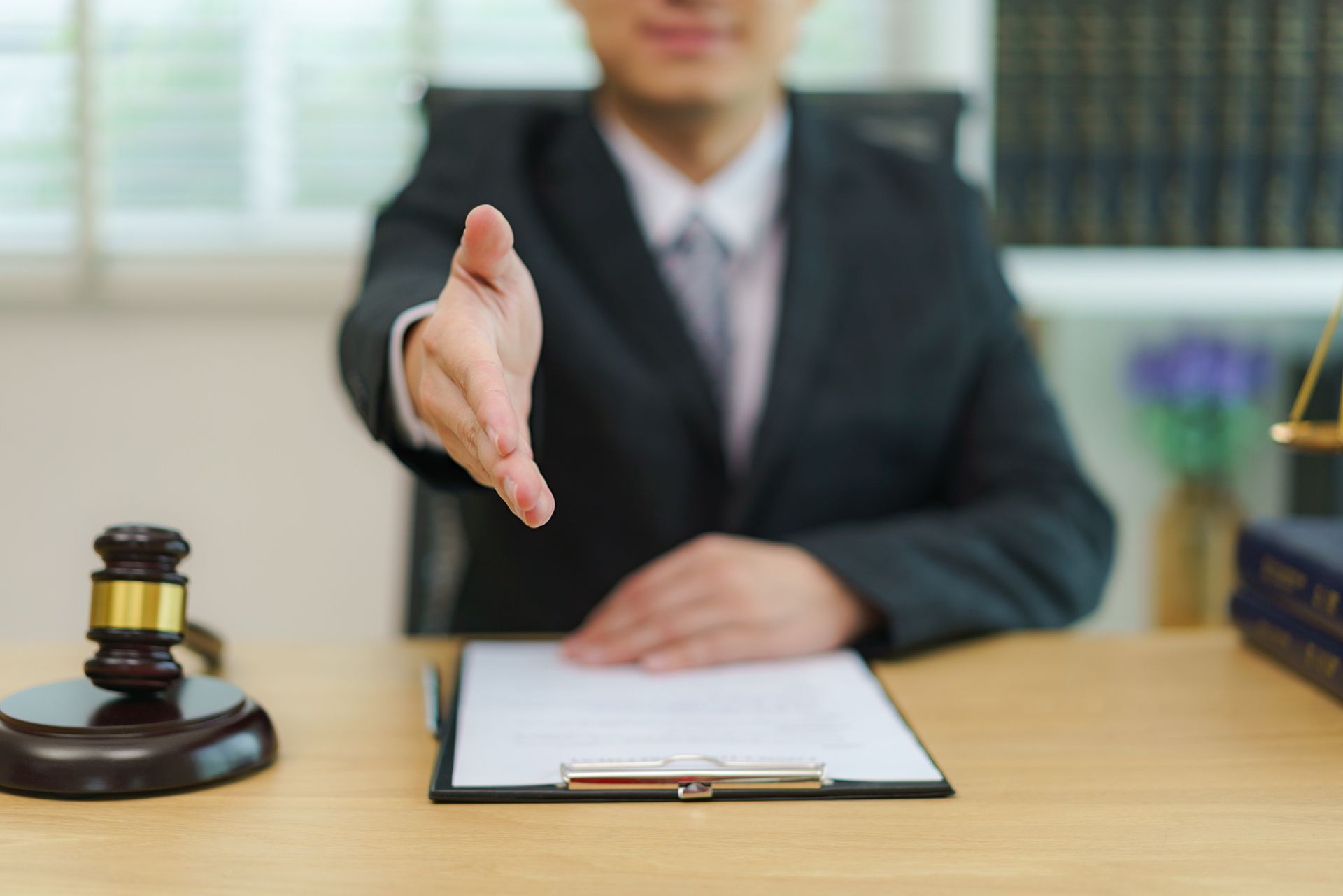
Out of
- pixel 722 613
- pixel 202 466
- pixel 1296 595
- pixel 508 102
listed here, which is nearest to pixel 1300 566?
pixel 1296 595

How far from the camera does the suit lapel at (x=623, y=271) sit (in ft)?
3.54

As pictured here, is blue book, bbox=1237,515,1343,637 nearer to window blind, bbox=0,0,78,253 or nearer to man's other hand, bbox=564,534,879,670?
man's other hand, bbox=564,534,879,670

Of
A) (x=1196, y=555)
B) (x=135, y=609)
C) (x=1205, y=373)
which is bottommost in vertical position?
(x=1196, y=555)

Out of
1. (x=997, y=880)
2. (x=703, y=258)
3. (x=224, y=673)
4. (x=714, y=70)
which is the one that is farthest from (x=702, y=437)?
(x=997, y=880)

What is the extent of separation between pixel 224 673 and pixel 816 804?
410mm

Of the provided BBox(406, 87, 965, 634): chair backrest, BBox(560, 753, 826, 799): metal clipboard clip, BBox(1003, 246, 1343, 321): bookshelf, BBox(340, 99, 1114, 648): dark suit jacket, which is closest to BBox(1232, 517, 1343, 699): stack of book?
BBox(340, 99, 1114, 648): dark suit jacket

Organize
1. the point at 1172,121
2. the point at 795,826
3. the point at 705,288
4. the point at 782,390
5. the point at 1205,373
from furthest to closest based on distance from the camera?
the point at 1205,373 < the point at 1172,121 < the point at 705,288 < the point at 782,390 < the point at 795,826

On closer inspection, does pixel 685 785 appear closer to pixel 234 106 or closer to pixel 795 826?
pixel 795 826

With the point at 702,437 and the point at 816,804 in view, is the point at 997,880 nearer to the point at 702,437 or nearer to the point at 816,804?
the point at 816,804

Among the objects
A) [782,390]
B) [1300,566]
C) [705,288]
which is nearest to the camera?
[1300,566]

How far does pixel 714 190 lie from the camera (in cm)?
123

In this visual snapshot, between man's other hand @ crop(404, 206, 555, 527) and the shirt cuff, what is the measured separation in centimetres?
8

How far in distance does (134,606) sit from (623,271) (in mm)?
592

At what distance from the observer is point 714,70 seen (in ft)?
A: 3.69
